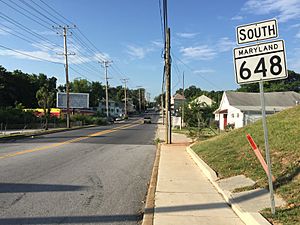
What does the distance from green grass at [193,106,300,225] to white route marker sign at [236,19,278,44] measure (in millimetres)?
2798

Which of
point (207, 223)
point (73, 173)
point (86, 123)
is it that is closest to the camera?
point (207, 223)

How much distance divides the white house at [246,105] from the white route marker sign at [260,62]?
38.0 metres

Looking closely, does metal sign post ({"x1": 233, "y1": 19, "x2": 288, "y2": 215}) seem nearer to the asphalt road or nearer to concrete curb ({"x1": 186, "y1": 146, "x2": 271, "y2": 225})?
concrete curb ({"x1": 186, "y1": 146, "x2": 271, "y2": 225})

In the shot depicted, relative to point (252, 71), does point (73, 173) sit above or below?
below

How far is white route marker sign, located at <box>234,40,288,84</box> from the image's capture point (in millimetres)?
5648

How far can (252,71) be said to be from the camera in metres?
5.89

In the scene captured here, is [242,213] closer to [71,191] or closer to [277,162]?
[277,162]

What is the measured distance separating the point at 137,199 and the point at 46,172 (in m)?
4.15

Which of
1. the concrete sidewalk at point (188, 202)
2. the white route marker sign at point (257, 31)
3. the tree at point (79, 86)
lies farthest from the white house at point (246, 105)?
the tree at point (79, 86)

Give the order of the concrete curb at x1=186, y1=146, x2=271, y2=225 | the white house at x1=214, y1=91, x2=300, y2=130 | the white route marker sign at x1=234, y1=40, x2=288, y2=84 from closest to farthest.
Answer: the concrete curb at x1=186, y1=146, x2=271, y2=225 < the white route marker sign at x1=234, y1=40, x2=288, y2=84 < the white house at x1=214, y1=91, x2=300, y2=130

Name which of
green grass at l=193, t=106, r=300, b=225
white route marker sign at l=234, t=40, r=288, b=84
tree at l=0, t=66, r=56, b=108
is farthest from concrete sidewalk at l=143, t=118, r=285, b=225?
tree at l=0, t=66, r=56, b=108

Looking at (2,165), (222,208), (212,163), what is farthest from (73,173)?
(222,208)

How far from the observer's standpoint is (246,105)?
158ft

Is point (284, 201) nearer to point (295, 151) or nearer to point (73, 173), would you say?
point (295, 151)
